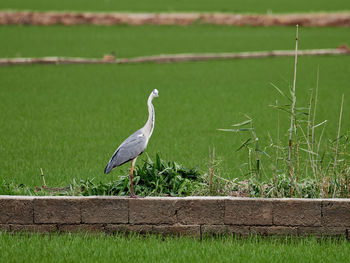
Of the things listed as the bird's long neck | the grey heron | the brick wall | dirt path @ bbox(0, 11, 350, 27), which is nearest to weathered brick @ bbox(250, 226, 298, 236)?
the brick wall

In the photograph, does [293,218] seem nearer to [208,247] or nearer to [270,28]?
[208,247]

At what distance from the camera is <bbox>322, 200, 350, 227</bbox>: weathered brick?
19.8 ft

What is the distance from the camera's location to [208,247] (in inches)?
232

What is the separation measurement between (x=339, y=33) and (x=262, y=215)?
22521mm

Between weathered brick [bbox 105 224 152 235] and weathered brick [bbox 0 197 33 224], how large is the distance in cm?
68

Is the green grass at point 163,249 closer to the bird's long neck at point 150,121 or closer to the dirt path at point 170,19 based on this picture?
the bird's long neck at point 150,121

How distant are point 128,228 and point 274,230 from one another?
1234mm

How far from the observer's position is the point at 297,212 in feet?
19.9

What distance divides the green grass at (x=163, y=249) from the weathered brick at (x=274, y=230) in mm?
59

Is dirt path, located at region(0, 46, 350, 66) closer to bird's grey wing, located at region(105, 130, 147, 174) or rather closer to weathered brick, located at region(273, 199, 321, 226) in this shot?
bird's grey wing, located at region(105, 130, 147, 174)

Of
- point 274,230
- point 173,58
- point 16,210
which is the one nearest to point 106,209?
point 16,210

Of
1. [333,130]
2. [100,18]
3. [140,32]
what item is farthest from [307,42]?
[333,130]

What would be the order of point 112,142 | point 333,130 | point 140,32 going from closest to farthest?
point 112,142 < point 333,130 < point 140,32

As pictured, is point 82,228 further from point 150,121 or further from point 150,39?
point 150,39
